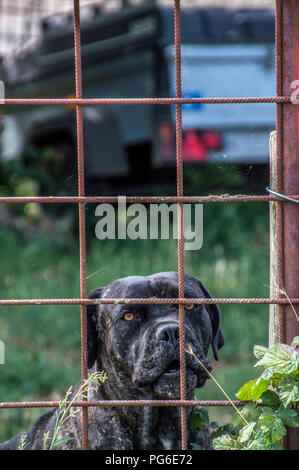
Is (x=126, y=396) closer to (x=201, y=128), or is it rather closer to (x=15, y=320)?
(x=15, y=320)

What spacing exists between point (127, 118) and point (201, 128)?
2.47 ft

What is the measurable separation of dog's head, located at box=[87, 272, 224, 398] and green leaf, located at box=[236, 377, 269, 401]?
0.66ft

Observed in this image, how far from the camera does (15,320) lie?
591cm

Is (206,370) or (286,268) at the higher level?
(286,268)

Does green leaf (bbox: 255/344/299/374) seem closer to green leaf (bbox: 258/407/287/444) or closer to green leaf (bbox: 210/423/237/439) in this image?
green leaf (bbox: 258/407/287/444)

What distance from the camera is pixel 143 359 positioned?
2.56 m

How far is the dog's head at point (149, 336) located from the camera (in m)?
2.53

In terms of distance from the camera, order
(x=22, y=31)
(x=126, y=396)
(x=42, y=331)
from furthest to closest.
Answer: (x=22, y=31), (x=42, y=331), (x=126, y=396)

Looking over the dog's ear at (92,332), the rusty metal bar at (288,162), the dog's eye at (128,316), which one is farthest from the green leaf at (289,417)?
the dog's ear at (92,332)

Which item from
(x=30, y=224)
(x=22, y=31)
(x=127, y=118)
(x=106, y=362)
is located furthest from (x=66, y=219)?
(x=106, y=362)

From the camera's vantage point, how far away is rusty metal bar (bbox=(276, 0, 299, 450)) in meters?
2.46

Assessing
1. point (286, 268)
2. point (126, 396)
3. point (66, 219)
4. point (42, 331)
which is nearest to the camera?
point (286, 268)

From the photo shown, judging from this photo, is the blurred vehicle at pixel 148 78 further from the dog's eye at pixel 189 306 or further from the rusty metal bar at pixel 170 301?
the rusty metal bar at pixel 170 301

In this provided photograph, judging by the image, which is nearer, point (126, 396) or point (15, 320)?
point (126, 396)
